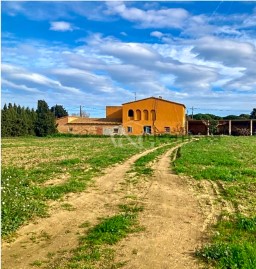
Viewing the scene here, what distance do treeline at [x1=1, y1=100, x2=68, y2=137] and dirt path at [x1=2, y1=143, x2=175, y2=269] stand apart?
181ft

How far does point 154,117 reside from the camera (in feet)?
214

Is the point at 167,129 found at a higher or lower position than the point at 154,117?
lower

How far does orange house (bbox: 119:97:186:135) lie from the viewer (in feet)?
212

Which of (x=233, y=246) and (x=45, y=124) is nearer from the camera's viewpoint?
(x=233, y=246)

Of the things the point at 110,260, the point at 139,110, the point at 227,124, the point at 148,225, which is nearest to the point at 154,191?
the point at 148,225

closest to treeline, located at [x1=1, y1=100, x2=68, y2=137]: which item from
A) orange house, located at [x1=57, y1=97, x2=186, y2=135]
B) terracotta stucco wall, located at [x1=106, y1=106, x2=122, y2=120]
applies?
orange house, located at [x1=57, y1=97, x2=186, y2=135]

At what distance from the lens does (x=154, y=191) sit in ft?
34.6

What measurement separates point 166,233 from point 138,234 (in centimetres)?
53

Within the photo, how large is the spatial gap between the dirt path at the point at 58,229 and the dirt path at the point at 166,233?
938mm

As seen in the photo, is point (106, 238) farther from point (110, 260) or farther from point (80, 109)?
point (80, 109)

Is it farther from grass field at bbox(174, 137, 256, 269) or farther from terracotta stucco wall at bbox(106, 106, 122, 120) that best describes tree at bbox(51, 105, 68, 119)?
grass field at bbox(174, 137, 256, 269)

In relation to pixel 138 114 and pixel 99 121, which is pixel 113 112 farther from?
pixel 138 114

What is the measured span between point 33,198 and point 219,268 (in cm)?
561

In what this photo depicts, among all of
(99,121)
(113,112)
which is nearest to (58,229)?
(99,121)
